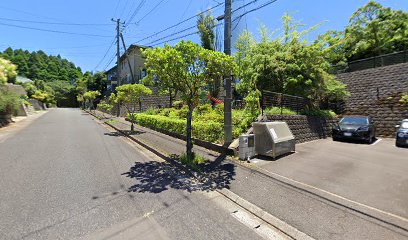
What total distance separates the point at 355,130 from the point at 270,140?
6703 mm

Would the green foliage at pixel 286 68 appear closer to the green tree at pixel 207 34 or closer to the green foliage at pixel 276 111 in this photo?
the green foliage at pixel 276 111

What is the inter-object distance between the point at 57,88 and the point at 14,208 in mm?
73721

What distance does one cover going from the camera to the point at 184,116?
14680mm

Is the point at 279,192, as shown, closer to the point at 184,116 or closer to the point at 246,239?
the point at 246,239

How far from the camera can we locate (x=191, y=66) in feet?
20.6

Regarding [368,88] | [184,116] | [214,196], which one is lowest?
[214,196]

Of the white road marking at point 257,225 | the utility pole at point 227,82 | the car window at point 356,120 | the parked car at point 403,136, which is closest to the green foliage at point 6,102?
the utility pole at point 227,82

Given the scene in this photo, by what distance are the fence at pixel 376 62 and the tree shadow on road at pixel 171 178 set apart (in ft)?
56.1

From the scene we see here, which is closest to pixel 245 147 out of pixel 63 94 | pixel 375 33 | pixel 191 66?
pixel 191 66

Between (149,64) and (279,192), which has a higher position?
(149,64)

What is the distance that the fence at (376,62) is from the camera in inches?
633

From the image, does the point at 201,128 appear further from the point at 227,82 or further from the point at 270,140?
the point at 270,140

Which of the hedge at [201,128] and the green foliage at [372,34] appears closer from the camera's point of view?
the hedge at [201,128]

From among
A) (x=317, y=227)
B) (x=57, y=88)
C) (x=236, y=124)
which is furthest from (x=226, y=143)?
(x=57, y=88)
